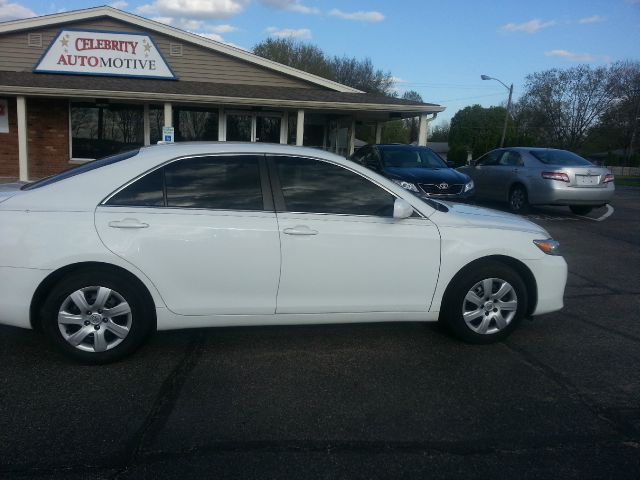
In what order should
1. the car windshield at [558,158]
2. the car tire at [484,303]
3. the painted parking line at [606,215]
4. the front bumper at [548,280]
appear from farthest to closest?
1. the painted parking line at [606,215]
2. the car windshield at [558,158]
3. the front bumper at [548,280]
4. the car tire at [484,303]

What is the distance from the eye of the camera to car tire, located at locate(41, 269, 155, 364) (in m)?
4.05

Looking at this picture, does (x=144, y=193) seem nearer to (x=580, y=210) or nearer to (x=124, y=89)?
(x=580, y=210)

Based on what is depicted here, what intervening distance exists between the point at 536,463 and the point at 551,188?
9.95 meters

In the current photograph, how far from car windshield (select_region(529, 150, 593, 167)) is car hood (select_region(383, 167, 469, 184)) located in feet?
7.37

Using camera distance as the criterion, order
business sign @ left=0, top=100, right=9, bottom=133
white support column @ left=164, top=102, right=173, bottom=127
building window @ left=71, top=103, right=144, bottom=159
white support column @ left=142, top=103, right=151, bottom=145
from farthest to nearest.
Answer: white support column @ left=142, top=103, right=151, bottom=145, building window @ left=71, top=103, right=144, bottom=159, business sign @ left=0, top=100, right=9, bottom=133, white support column @ left=164, top=102, right=173, bottom=127

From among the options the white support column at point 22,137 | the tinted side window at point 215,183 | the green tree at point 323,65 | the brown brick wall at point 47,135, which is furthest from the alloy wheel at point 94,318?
the green tree at point 323,65

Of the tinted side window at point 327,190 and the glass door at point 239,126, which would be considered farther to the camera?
the glass door at point 239,126

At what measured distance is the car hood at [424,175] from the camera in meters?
11.1

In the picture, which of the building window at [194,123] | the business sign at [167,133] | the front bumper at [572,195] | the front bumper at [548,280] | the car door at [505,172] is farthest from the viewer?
the building window at [194,123]

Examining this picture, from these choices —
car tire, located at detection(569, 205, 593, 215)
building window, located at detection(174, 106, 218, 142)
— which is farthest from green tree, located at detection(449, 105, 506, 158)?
car tire, located at detection(569, 205, 593, 215)

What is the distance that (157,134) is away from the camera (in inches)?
698

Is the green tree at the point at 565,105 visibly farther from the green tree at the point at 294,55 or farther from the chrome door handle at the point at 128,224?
the chrome door handle at the point at 128,224

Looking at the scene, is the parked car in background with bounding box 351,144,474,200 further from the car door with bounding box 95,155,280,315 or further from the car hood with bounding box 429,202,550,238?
the car door with bounding box 95,155,280,315

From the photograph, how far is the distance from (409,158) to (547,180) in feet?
9.38
